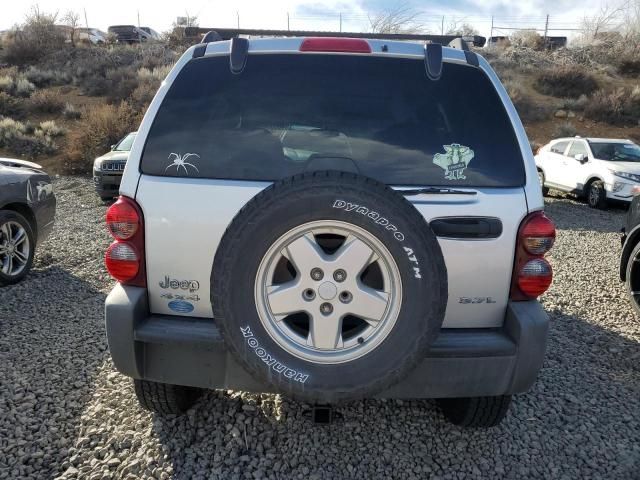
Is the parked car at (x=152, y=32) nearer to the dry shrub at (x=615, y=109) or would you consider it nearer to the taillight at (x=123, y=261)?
the dry shrub at (x=615, y=109)

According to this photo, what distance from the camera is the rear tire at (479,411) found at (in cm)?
282

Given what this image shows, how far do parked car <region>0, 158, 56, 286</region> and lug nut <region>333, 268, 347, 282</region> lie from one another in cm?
466

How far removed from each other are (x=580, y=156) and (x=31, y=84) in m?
26.2

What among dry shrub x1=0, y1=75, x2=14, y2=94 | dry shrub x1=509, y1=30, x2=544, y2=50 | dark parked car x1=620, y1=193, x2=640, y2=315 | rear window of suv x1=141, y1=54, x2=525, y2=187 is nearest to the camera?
rear window of suv x1=141, y1=54, x2=525, y2=187

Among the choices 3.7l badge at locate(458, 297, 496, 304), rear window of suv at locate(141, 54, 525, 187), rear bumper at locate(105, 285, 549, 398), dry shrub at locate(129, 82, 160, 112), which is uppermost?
dry shrub at locate(129, 82, 160, 112)

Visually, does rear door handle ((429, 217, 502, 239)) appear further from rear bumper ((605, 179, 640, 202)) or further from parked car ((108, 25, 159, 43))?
parked car ((108, 25, 159, 43))

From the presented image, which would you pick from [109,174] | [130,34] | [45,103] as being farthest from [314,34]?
[130,34]

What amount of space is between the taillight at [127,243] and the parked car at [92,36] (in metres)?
39.6

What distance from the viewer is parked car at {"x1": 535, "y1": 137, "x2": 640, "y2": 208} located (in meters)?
11.3

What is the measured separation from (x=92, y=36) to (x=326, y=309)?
42.0m

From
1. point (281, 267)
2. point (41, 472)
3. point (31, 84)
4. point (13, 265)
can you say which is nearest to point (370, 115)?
point (281, 267)

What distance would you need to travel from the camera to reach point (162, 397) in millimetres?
2826

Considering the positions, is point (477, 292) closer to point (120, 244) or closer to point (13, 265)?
point (120, 244)

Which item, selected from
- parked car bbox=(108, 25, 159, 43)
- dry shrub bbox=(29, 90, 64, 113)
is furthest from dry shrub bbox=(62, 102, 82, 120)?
parked car bbox=(108, 25, 159, 43)
